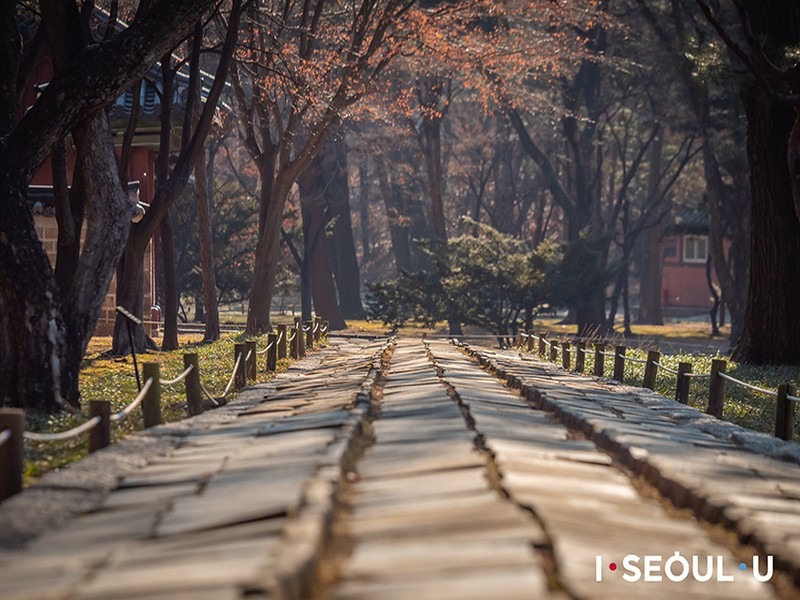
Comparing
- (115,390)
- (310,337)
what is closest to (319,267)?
(310,337)

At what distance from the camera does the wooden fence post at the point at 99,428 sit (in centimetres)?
873

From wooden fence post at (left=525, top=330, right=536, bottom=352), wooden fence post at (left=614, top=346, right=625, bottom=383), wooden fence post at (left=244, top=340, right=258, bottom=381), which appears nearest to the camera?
wooden fence post at (left=244, top=340, right=258, bottom=381)

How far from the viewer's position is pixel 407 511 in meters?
6.03

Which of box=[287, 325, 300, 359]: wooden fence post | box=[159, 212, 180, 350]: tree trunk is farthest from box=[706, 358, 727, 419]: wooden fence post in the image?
box=[159, 212, 180, 350]: tree trunk

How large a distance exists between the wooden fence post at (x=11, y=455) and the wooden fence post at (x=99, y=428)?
1.39 m

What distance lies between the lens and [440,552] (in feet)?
16.9

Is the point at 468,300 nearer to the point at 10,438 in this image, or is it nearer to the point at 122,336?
the point at 122,336

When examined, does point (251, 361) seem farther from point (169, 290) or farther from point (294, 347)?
point (169, 290)

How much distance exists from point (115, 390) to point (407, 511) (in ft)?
29.0

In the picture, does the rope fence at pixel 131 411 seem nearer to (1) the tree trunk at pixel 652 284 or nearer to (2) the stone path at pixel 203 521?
(2) the stone path at pixel 203 521

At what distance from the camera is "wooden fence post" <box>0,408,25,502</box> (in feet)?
23.7

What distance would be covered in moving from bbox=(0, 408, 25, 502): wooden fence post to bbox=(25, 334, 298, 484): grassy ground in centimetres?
92

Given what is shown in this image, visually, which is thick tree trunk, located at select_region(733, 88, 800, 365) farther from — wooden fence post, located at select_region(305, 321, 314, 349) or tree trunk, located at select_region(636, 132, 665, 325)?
tree trunk, located at select_region(636, 132, 665, 325)

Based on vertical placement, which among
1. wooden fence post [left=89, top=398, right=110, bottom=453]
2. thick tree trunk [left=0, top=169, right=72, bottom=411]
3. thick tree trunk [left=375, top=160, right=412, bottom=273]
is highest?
thick tree trunk [left=375, top=160, right=412, bottom=273]
